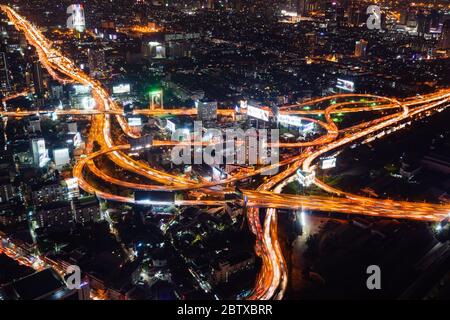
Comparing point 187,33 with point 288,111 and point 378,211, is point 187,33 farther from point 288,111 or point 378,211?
point 378,211

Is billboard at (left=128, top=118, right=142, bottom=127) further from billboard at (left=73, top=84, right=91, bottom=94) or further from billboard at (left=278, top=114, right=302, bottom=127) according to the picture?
billboard at (left=278, top=114, right=302, bottom=127)

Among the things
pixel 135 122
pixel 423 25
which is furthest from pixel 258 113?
pixel 423 25

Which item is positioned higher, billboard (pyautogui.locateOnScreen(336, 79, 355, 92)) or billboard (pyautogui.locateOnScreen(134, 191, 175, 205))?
A: billboard (pyautogui.locateOnScreen(336, 79, 355, 92))

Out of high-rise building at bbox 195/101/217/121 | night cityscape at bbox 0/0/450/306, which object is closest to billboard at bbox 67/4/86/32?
night cityscape at bbox 0/0/450/306

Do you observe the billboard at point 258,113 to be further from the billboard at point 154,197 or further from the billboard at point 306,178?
the billboard at point 154,197

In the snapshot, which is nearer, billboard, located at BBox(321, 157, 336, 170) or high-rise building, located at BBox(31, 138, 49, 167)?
billboard, located at BBox(321, 157, 336, 170)
